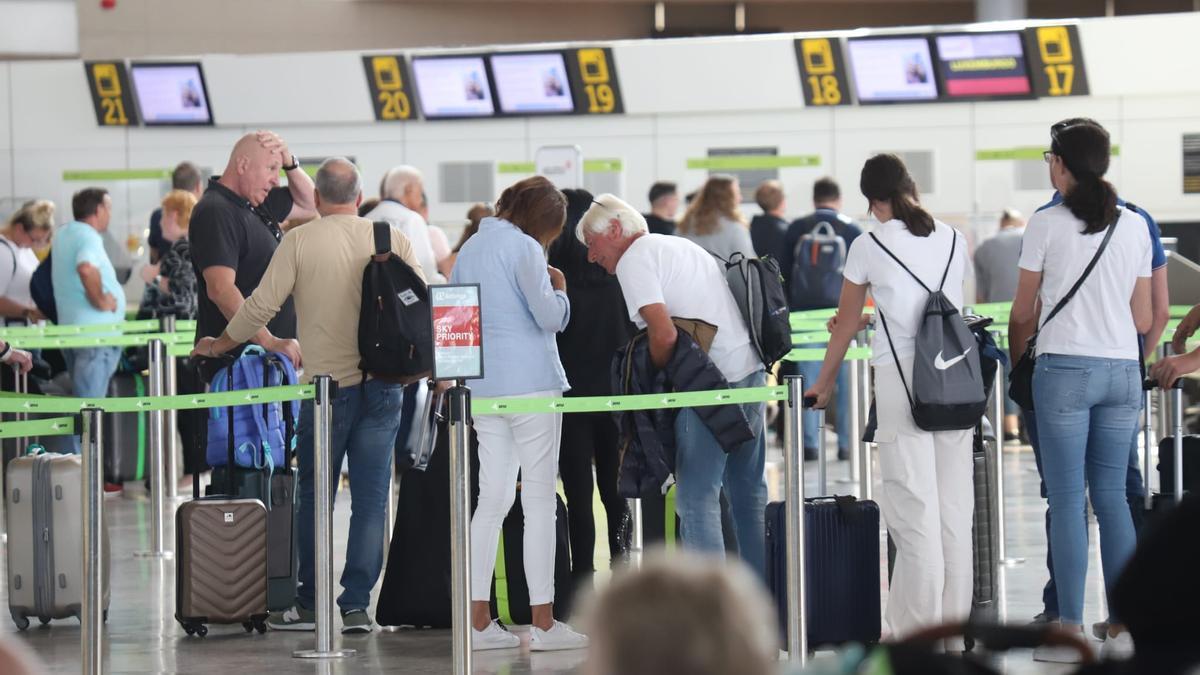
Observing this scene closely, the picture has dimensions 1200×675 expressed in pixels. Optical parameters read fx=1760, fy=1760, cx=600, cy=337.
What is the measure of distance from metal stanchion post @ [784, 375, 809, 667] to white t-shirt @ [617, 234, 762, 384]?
458mm

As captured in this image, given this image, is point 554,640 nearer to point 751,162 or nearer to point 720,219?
point 720,219

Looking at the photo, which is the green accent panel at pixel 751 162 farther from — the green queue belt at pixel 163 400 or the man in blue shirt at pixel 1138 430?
the green queue belt at pixel 163 400

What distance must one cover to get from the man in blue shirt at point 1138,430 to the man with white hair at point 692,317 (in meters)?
0.95

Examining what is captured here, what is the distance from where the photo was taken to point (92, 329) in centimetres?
985

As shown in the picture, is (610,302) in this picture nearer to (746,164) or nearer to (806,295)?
(806,295)

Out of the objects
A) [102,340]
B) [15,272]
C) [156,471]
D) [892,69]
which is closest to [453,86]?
[892,69]

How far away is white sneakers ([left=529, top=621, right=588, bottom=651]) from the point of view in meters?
5.79

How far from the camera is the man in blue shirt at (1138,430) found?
5.48m

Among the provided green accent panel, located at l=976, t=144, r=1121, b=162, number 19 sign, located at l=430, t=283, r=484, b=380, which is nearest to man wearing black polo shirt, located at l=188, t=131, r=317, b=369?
number 19 sign, located at l=430, t=283, r=484, b=380

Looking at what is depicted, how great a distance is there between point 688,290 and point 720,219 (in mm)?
4639

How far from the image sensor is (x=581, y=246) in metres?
6.21

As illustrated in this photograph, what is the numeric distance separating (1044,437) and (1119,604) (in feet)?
10.8

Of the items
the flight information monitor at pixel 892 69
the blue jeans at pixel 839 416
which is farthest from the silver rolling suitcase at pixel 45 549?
the flight information monitor at pixel 892 69

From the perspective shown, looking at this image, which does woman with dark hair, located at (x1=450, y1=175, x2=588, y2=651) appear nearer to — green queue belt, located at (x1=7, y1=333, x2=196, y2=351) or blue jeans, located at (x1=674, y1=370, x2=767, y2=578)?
blue jeans, located at (x1=674, y1=370, x2=767, y2=578)
